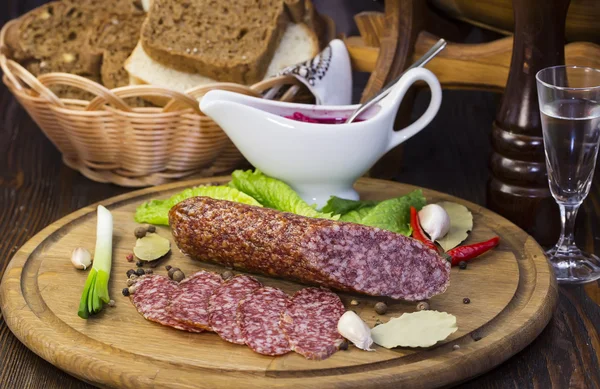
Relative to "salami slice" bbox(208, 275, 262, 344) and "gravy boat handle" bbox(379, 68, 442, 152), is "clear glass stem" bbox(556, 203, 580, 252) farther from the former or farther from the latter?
"salami slice" bbox(208, 275, 262, 344)

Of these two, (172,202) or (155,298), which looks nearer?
(155,298)

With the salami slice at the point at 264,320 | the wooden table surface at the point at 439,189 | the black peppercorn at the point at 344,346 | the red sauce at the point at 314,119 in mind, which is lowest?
the wooden table surface at the point at 439,189

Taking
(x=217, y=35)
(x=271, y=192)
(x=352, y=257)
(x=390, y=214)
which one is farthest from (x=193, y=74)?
(x=352, y=257)

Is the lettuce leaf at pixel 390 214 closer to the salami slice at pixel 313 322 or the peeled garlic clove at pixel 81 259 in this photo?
the salami slice at pixel 313 322

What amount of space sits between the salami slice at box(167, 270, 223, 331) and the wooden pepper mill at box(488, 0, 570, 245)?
3.33 feet

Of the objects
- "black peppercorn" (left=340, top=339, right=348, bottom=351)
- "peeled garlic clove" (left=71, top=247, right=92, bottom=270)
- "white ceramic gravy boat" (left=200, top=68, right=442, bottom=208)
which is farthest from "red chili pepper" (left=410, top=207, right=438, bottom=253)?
"peeled garlic clove" (left=71, top=247, right=92, bottom=270)

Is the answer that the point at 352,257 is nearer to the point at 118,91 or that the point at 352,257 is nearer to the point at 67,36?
the point at 118,91

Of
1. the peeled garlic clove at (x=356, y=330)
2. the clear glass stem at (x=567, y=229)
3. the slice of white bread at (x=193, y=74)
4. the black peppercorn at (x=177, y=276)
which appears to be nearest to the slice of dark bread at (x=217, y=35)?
the slice of white bread at (x=193, y=74)

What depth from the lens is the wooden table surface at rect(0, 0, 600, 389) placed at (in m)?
2.19

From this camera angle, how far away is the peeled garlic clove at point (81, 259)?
8.34ft

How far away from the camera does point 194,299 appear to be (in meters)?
2.29

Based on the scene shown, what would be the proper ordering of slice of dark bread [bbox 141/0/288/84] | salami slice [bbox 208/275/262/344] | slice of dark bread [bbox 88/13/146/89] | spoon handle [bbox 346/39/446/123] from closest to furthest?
1. salami slice [bbox 208/275/262/344]
2. spoon handle [bbox 346/39/446/123]
3. slice of dark bread [bbox 141/0/288/84]
4. slice of dark bread [bbox 88/13/146/89]

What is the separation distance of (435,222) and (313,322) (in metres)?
0.64

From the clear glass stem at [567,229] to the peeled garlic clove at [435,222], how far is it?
0.35 metres
